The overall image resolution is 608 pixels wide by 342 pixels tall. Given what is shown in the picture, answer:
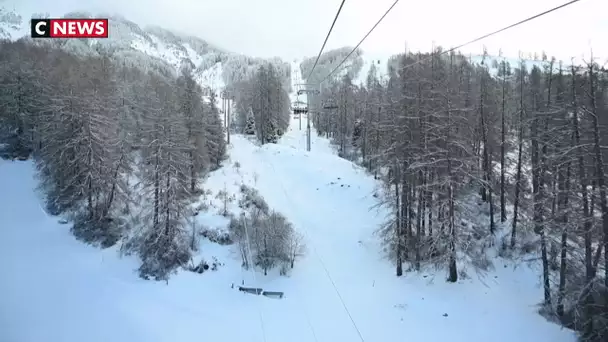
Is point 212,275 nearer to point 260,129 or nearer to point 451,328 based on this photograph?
point 451,328

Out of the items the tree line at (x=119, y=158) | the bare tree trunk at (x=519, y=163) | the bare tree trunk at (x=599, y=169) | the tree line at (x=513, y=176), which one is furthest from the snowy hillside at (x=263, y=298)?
the bare tree trunk at (x=599, y=169)

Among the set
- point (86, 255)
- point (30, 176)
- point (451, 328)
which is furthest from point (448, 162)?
point (30, 176)

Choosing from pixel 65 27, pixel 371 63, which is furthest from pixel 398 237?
pixel 371 63

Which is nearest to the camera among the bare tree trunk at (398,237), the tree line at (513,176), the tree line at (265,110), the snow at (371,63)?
the tree line at (513,176)

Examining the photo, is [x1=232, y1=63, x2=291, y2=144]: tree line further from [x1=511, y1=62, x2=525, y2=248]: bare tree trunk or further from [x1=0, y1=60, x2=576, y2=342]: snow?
[x1=511, y1=62, x2=525, y2=248]: bare tree trunk

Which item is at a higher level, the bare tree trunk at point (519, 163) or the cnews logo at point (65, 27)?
the cnews logo at point (65, 27)

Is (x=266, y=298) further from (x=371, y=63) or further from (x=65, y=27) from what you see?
(x=371, y=63)

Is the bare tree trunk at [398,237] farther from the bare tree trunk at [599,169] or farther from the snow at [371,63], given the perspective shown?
the snow at [371,63]
